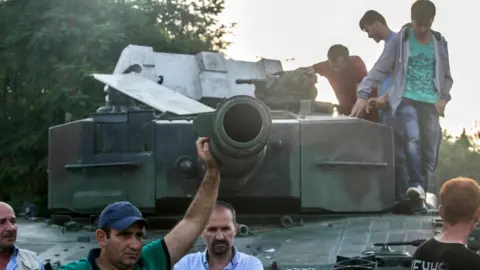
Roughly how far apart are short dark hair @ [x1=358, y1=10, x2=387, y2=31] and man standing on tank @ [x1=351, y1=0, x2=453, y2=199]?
43 cm

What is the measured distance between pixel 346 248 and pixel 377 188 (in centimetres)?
151

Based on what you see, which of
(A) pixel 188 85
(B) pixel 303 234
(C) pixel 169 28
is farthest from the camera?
(C) pixel 169 28

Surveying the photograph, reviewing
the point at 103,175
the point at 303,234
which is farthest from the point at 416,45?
the point at 103,175

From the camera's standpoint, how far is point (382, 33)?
29.0 feet

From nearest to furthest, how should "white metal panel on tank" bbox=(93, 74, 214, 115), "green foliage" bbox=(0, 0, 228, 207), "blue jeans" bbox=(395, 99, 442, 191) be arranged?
"blue jeans" bbox=(395, 99, 442, 191), "white metal panel on tank" bbox=(93, 74, 214, 115), "green foliage" bbox=(0, 0, 228, 207)

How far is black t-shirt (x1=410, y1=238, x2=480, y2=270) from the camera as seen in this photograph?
452 centimetres

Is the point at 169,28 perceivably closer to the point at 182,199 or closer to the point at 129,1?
the point at 129,1

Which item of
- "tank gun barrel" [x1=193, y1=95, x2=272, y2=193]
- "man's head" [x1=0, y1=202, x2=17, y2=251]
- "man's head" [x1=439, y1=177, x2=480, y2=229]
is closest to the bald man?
"man's head" [x1=0, y1=202, x2=17, y2=251]

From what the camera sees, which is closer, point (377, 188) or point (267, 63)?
point (377, 188)

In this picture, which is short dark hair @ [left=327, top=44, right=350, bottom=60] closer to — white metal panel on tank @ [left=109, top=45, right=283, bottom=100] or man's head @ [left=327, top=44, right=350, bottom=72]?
man's head @ [left=327, top=44, right=350, bottom=72]

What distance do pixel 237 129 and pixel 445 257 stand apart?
250cm

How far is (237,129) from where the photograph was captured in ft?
22.5

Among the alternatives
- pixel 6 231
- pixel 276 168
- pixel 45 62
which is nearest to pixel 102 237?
pixel 6 231

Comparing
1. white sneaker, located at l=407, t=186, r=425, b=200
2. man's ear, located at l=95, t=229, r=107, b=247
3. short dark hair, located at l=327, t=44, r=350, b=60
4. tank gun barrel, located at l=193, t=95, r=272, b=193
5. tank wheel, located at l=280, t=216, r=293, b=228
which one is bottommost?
tank wheel, located at l=280, t=216, r=293, b=228
